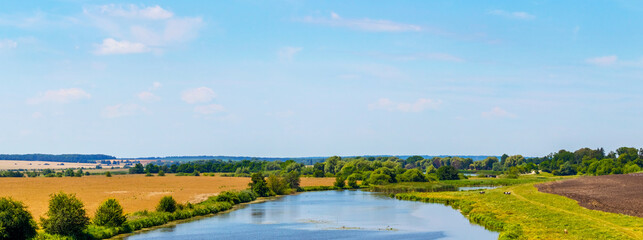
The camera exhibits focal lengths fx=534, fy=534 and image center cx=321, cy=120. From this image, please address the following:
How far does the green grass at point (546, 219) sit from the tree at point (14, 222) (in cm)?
3774

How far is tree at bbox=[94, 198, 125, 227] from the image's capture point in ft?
162

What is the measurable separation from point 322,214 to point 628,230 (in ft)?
122

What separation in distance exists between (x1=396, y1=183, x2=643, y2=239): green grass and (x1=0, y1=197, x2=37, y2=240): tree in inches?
1486

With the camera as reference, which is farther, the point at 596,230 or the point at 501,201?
the point at 501,201

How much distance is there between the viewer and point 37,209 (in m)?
63.6

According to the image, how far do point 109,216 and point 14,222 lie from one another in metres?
11.4

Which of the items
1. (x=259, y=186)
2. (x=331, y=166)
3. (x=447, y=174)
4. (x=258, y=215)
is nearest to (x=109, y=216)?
(x=258, y=215)

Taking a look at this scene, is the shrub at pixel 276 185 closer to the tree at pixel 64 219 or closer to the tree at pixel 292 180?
the tree at pixel 292 180

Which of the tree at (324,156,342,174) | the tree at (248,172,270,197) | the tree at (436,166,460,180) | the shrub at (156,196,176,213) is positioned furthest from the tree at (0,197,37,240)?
the tree at (324,156,342,174)

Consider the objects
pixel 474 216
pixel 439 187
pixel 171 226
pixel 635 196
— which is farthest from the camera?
pixel 439 187

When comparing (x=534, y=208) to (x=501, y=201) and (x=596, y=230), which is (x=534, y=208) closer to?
(x=501, y=201)

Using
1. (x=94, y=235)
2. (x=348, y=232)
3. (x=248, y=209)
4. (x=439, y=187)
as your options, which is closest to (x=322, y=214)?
(x=248, y=209)

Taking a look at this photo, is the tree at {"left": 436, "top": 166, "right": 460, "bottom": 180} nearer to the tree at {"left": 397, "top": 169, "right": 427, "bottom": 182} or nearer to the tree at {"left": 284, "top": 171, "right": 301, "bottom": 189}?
the tree at {"left": 397, "top": 169, "right": 427, "bottom": 182}

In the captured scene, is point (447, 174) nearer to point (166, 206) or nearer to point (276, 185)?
point (276, 185)
